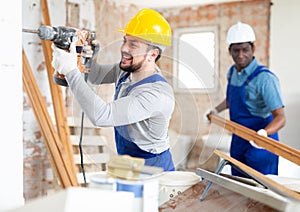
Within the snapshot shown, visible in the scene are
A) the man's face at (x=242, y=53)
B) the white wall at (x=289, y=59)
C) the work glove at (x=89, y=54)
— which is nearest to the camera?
the work glove at (x=89, y=54)

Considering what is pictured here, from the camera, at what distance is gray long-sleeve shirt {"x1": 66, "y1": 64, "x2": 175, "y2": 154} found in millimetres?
1032

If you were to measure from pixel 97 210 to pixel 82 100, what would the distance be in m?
0.50

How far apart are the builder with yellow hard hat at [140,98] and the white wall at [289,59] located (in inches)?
110

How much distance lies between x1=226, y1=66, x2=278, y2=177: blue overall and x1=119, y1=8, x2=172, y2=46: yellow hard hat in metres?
1.40

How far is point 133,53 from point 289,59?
9.62ft

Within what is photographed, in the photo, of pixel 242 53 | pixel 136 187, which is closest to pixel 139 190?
pixel 136 187

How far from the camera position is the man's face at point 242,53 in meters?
2.51

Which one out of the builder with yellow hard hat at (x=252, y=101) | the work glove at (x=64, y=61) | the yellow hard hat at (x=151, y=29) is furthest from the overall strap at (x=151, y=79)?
the builder with yellow hard hat at (x=252, y=101)

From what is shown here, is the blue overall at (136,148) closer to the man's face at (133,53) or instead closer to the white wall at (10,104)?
the man's face at (133,53)

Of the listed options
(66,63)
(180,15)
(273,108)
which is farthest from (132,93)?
(180,15)

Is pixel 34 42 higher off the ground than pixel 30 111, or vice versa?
pixel 34 42

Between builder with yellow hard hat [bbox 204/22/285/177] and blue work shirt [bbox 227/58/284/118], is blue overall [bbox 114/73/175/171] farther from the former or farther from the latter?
blue work shirt [bbox 227/58/284/118]

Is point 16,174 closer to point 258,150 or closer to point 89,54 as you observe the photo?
point 89,54

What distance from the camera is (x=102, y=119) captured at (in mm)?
1080
